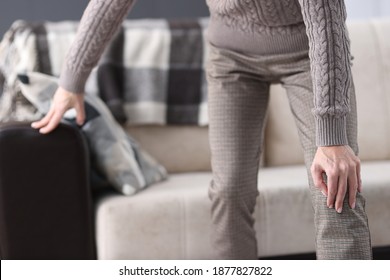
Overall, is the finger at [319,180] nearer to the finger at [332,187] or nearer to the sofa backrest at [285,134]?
the finger at [332,187]

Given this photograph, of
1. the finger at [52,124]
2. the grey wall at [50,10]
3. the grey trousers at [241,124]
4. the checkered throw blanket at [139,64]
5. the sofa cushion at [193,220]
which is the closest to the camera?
the grey trousers at [241,124]

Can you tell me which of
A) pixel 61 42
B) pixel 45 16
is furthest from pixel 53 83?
pixel 45 16

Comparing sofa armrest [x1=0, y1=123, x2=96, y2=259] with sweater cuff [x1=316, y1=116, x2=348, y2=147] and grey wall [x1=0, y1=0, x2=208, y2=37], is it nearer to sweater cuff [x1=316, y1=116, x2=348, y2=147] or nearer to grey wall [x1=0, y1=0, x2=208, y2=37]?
sweater cuff [x1=316, y1=116, x2=348, y2=147]

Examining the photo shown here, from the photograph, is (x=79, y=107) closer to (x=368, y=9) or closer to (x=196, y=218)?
(x=196, y=218)

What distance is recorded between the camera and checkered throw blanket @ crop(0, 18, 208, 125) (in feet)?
7.45

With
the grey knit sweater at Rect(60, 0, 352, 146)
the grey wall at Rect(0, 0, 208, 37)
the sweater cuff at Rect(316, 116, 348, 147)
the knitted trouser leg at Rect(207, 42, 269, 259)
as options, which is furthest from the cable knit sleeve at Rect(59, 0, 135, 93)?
the grey wall at Rect(0, 0, 208, 37)

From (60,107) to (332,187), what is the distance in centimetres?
75

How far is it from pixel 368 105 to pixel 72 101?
1.25m

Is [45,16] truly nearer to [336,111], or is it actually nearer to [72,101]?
[72,101]

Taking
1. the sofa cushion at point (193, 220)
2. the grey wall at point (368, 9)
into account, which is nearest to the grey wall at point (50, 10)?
the grey wall at point (368, 9)

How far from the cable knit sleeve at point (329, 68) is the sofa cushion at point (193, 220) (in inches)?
33.0

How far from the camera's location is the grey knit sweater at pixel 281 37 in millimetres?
1062

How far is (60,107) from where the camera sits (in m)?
1.55

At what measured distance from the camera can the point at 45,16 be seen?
272 centimetres
